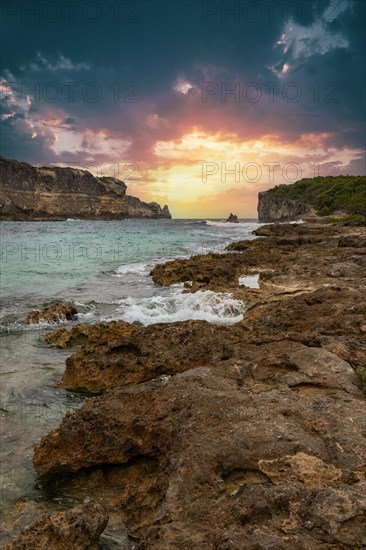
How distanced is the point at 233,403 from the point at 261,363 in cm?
130

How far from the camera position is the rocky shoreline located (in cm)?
279

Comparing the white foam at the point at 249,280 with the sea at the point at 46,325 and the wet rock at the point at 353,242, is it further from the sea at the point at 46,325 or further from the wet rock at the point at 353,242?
the wet rock at the point at 353,242

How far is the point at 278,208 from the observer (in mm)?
126250

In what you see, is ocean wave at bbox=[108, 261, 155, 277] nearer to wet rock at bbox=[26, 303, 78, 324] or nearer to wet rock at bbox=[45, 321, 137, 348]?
wet rock at bbox=[26, 303, 78, 324]

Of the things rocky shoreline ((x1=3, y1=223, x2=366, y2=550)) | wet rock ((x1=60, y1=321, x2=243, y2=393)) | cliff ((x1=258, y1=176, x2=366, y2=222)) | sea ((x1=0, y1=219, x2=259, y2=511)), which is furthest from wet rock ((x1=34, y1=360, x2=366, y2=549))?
cliff ((x1=258, y1=176, x2=366, y2=222))

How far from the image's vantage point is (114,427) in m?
4.70

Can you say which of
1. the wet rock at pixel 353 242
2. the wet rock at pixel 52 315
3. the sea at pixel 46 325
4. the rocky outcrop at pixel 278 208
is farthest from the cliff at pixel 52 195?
the wet rock at pixel 52 315

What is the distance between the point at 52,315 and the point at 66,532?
382 inches

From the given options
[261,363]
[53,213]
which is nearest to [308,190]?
[53,213]

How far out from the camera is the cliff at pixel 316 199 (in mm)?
74125

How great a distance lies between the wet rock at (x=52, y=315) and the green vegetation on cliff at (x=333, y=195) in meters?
44.8

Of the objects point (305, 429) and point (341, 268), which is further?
point (341, 268)

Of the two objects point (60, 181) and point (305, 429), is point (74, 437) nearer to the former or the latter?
point (305, 429)

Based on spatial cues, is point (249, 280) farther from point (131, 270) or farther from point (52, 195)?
point (52, 195)
